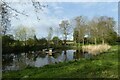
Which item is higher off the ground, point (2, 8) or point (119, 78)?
point (2, 8)

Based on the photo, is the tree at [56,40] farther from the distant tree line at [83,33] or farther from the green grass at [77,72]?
the green grass at [77,72]

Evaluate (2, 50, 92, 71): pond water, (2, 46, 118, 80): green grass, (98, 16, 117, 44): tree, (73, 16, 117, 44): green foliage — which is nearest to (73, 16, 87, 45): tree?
(73, 16, 117, 44): green foliage

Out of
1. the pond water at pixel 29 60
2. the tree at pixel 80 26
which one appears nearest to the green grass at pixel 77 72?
the pond water at pixel 29 60

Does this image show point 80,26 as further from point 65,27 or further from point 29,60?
point 29,60

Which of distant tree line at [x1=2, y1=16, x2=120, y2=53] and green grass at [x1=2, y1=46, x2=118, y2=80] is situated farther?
distant tree line at [x1=2, y1=16, x2=120, y2=53]

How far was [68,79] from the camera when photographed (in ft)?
39.5

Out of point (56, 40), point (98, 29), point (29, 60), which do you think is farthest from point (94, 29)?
point (29, 60)

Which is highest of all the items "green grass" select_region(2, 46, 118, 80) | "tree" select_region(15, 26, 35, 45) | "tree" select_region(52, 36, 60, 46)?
"tree" select_region(15, 26, 35, 45)

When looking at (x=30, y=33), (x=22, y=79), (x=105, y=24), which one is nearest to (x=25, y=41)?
(x=30, y=33)

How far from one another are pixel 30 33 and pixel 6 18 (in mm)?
71329

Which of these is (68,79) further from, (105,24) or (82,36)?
(82,36)

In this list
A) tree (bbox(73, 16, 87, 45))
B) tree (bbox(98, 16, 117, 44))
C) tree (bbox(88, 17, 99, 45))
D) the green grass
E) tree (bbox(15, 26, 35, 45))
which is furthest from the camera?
→ tree (bbox(73, 16, 87, 45))

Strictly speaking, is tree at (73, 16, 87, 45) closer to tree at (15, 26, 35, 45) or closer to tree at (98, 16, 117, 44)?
tree at (98, 16, 117, 44)

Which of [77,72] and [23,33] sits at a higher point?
[23,33]
